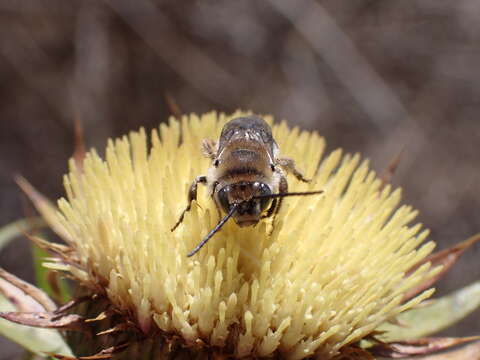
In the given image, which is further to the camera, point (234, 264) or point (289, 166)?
point (289, 166)

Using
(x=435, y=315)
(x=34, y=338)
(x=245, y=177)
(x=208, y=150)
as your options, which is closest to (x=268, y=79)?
(x=435, y=315)

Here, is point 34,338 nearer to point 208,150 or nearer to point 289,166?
point 208,150

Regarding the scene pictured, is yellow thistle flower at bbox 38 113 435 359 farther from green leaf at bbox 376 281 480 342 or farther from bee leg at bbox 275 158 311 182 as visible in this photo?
green leaf at bbox 376 281 480 342

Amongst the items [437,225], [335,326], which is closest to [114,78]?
[437,225]

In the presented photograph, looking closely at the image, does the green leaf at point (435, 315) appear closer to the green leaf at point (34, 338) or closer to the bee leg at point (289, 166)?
the bee leg at point (289, 166)

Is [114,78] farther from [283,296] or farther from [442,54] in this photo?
[283,296]
